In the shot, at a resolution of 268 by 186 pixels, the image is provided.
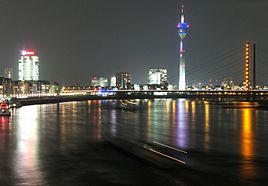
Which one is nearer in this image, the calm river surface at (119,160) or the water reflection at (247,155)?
the calm river surface at (119,160)

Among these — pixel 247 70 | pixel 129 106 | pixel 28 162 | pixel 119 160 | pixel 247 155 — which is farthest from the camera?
pixel 247 70

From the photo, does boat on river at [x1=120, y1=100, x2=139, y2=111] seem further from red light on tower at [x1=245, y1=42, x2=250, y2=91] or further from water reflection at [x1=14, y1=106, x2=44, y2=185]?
water reflection at [x1=14, y1=106, x2=44, y2=185]

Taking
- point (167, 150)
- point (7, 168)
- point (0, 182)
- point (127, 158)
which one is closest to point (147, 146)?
point (167, 150)

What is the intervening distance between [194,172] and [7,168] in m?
5.82

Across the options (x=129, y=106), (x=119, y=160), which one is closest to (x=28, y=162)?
(x=119, y=160)

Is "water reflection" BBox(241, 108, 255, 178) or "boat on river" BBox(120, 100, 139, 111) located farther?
"boat on river" BBox(120, 100, 139, 111)

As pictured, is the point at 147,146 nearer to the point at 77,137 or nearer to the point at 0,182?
the point at 77,137

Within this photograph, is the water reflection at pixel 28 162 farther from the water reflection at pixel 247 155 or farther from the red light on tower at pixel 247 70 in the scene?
the red light on tower at pixel 247 70

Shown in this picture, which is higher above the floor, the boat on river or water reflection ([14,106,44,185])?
water reflection ([14,106,44,185])

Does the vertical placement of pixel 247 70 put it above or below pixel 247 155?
above

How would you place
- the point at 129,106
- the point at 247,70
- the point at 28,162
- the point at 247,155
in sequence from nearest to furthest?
the point at 28,162, the point at 247,155, the point at 129,106, the point at 247,70

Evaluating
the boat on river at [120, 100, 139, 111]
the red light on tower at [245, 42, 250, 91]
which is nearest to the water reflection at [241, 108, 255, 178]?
the boat on river at [120, 100, 139, 111]

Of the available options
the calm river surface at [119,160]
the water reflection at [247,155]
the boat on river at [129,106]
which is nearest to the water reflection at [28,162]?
the calm river surface at [119,160]

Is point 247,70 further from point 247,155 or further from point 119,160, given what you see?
point 119,160
